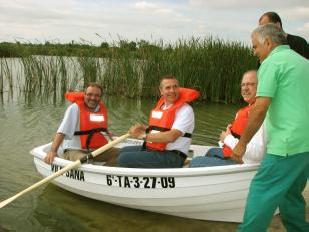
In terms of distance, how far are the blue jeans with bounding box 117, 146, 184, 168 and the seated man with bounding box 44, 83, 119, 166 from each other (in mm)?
724

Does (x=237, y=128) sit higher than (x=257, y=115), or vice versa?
(x=257, y=115)

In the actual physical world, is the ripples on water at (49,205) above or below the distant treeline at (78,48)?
below

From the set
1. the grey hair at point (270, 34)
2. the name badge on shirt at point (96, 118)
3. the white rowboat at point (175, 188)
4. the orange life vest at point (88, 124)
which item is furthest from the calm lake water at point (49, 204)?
the grey hair at point (270, 34)

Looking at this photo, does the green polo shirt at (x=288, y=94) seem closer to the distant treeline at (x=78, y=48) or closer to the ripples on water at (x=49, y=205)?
the ripples on water at (x=49, y=205)

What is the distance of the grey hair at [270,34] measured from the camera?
2771mm

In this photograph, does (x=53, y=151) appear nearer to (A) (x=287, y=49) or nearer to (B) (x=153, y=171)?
(B) (x=153, y=171)

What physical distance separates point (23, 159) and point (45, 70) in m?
6.48

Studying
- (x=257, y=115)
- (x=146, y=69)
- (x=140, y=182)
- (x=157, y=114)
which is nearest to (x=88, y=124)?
(x=157, y=114)

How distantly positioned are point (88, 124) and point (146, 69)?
7246 mm

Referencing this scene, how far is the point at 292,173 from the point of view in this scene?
276 centimetres

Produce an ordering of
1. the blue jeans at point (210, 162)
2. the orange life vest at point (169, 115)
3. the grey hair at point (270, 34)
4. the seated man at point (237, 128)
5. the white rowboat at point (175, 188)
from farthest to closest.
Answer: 1. the orange life vest at point (169, 115)
2. the blue jeans at point (210, 162)
3. the seated man at point (237, 128)
4. the white rowboat at point (175, 188)
5. the grey hair at point (270, 34)

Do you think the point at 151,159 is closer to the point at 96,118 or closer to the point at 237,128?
the point at 237,128

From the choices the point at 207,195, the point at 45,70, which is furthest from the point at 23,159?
the point at 45,70

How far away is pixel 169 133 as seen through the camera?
403 cm
